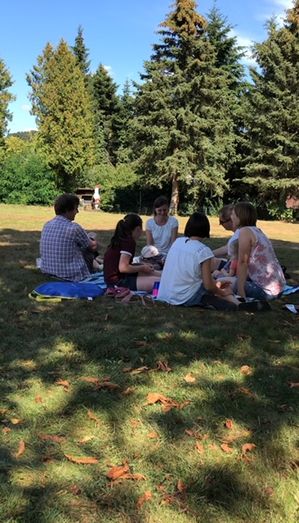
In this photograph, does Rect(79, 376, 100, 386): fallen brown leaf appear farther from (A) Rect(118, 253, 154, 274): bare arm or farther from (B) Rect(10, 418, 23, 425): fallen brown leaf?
(A) Rect(118, 253, 154, 274): bare arm

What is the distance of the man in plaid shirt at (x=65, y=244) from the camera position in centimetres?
679

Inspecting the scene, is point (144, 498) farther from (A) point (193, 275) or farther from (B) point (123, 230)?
(B) point (123, 230)

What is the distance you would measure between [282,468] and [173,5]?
30.8 meters

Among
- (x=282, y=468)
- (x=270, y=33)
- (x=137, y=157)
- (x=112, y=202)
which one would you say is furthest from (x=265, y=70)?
(x=282, y=468)

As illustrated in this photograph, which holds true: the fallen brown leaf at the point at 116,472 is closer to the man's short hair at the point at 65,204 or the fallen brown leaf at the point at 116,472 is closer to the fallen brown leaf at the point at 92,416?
the fallen brown leaf at the point at 92,416

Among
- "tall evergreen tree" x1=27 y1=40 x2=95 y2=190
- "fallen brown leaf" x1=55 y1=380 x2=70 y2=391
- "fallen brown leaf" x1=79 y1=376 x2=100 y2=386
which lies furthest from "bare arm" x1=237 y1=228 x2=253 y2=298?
"tall evergreen tree" x1=27 y1=40 x2=95 y2=190

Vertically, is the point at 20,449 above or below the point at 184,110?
below

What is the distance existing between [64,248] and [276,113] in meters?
23.1

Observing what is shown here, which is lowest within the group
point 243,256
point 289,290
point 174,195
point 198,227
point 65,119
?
point 174,195

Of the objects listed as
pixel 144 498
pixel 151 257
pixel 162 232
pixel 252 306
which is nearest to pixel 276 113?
pixel 162 232

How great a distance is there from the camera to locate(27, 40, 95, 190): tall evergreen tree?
34.3 m

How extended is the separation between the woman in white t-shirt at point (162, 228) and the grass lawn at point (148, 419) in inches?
119

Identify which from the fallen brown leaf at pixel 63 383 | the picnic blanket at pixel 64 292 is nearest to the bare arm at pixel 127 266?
the picnic blanket at pixel 64 292

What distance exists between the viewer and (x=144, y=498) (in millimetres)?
2340
